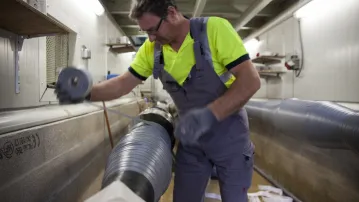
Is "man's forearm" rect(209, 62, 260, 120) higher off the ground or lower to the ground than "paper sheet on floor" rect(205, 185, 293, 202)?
higher

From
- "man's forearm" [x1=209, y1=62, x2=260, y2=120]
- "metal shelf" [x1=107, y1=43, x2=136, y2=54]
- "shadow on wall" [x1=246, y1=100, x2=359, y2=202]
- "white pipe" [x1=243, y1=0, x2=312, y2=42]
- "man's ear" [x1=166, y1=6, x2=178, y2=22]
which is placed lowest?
"shadow on wall" [x1=246, y1=100, x2=359, y2=202]

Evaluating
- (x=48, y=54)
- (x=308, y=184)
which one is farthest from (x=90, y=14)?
(x=308, y=184)

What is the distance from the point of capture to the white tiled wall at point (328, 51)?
2.60m

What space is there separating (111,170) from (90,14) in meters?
2.45

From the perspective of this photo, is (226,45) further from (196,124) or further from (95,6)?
(95,6)

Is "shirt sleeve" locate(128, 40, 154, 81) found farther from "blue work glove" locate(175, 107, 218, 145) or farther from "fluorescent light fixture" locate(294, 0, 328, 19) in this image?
"fluorescent light fixture" locate(294, 0, 328, 19)

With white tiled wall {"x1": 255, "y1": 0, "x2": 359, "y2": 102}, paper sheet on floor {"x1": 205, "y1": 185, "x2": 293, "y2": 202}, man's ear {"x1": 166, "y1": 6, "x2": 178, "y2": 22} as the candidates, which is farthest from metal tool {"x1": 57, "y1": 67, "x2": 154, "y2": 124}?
white tiled wall {"x1": 255, "y1": 0, "x2": 359, "y2": 102}

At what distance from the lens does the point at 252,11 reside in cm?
413

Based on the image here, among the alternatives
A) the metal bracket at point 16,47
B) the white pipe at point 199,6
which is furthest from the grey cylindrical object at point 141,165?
the white pipe at point 199,6

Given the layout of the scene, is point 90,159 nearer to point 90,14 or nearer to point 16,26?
point 16,26

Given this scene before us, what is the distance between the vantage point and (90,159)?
1979 mm

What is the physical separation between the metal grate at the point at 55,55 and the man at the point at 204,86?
77cm

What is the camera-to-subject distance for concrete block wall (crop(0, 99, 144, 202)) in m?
0.92

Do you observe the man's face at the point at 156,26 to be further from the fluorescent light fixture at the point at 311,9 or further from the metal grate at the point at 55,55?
the fluorescent light fixture at the point at 311,9
